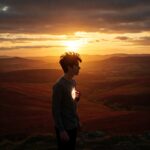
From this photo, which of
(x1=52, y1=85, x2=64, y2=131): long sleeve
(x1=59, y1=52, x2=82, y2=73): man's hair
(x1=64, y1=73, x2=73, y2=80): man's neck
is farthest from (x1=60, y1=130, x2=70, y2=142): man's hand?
(x1=59, y1=52, x2=82, y2=73): man's hair

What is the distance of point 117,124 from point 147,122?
9.57 feet

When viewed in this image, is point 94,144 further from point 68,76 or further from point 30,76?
point 30,76

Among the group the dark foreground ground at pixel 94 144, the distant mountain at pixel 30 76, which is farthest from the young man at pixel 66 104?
the distant mountain at pixel 30 76

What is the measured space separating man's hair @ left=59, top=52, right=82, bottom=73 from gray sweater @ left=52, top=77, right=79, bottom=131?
0.22 meters

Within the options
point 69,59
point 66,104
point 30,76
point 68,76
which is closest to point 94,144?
point 66,104

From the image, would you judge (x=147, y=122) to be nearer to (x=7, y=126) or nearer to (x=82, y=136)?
(x=7, y=126)

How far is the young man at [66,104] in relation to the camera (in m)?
5.30

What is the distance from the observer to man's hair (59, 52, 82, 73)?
5387 millimetres

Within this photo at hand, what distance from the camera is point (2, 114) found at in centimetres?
Answer: 3631

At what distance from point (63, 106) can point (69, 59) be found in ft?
2.36

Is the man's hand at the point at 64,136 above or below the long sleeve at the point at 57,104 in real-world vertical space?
below

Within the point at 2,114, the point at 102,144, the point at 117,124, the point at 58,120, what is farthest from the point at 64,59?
the point at 2,114

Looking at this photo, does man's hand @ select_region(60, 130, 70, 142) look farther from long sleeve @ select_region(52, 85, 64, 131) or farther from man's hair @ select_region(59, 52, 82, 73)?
man's hair @ select_region(59, 52, 82, 73)

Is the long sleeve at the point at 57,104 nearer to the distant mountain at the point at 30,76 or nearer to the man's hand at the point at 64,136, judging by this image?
the man's hand at the point at 64,136
